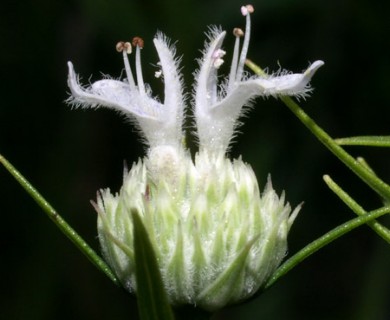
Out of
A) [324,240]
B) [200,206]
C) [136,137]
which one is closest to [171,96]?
[200,206]

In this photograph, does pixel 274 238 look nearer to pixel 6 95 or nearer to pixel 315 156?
pixel 315 156

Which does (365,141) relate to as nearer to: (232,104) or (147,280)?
(232,104)

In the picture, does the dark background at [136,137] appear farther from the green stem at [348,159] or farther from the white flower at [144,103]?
the green stem at [348,159]

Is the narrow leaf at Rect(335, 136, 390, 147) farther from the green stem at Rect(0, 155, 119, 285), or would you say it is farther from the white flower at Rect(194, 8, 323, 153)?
the green stem at Rect(0, 155, 119, 285)

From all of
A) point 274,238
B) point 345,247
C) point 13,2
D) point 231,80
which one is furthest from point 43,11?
point 274,238

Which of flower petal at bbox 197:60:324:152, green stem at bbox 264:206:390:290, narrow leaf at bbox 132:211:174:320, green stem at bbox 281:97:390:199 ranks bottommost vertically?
narrow leaf at bbox 132:211:174:320

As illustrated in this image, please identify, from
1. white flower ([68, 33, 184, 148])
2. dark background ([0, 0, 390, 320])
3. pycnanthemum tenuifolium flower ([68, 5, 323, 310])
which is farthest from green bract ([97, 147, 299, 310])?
dark background ([0, 0, 390, 320])

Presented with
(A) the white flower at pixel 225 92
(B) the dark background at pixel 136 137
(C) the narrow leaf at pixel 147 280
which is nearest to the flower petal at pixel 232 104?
(A) the white flower at pixel 225 92
